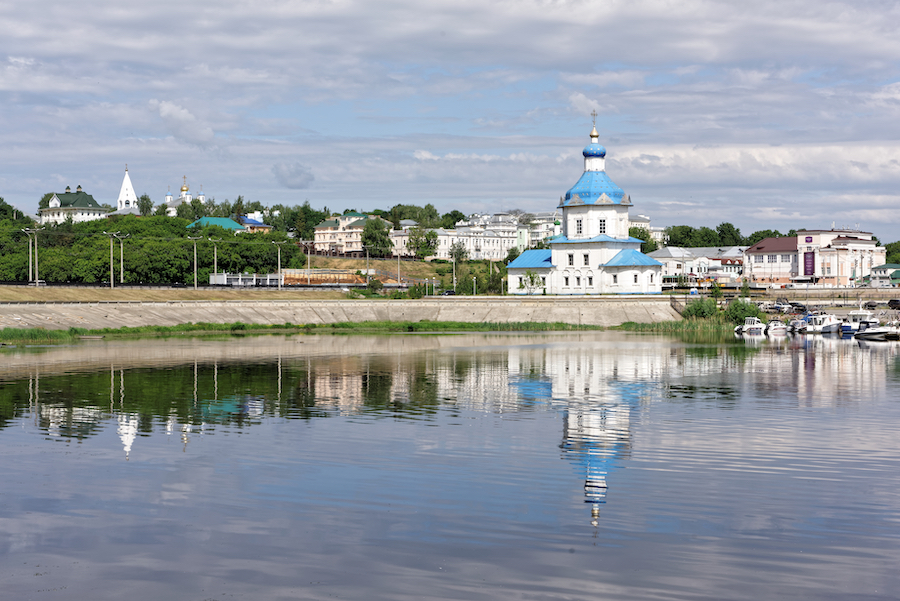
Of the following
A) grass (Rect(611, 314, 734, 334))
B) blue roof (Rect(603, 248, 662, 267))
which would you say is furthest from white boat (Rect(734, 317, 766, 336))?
blue roof (Rect(603, 248, 662, 267))

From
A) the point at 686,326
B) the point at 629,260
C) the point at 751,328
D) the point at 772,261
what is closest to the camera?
the point at 751,328

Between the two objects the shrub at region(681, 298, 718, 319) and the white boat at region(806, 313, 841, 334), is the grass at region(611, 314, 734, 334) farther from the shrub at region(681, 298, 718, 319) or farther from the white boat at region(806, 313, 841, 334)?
the white boat at region(806, 313, 841, 334)

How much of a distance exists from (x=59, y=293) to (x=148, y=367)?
169ft

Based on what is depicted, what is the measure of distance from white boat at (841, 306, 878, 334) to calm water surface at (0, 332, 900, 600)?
157 feet

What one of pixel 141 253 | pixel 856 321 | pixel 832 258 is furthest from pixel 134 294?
pixel 832 258

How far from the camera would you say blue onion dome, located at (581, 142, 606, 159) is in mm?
114812

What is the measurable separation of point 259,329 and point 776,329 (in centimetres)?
4811

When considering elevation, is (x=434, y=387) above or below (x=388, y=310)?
below

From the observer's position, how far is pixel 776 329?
284ft

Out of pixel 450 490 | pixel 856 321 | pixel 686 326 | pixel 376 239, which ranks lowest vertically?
pixel 686 326

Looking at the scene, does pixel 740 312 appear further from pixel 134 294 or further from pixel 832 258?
pixel 832 258

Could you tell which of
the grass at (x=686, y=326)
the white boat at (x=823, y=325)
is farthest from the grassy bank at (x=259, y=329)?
the white boat at (x=823, y=325)

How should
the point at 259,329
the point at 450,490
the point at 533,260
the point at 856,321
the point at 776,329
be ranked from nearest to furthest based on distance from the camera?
the point at 450,490
the point at 776,329
the point at 856,321
the point at 259,329
the point at 533,260

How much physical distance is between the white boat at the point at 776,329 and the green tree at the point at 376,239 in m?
A: 112
